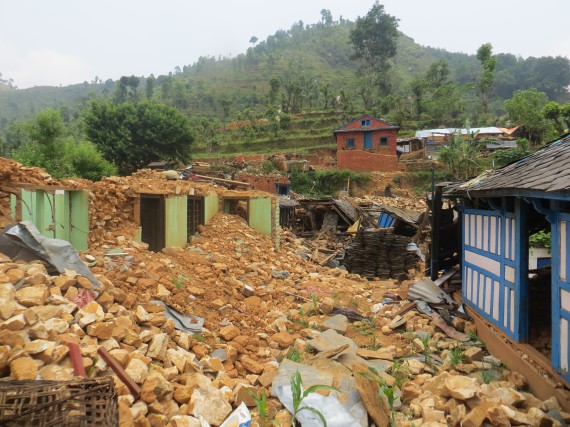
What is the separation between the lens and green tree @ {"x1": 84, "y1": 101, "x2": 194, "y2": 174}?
26.9 metres

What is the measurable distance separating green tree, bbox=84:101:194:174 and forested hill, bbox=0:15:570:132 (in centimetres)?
1654

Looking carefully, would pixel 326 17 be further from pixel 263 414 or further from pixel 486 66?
pixel 263 414

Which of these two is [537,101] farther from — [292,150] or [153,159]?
[153,159]

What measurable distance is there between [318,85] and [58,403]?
6181 centimetres

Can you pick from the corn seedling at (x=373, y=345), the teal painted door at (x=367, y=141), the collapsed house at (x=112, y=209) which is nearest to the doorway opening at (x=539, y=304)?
the corn seedling at (x=373, y=345)

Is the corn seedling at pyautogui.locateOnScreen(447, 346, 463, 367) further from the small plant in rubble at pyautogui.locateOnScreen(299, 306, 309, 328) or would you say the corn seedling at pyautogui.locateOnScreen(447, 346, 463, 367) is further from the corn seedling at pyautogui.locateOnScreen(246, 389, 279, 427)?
the corn seedling at pyautogui.locateOnScreen(246, 389, 279, 427)

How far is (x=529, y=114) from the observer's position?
35.4 m

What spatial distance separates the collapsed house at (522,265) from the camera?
4.16m

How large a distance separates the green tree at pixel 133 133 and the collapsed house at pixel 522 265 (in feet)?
76.7

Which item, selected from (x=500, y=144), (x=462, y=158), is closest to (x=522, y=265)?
(x=462, y=158)

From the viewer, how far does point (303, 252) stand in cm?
1511

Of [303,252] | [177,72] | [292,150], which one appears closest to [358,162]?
[292,150]

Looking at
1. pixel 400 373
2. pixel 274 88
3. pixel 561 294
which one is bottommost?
pixel 400 373

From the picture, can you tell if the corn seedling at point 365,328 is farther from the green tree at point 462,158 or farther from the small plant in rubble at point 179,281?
the green tree at point 462,158
